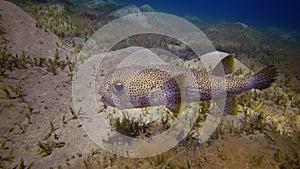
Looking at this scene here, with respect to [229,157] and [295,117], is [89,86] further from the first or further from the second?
[295,117]

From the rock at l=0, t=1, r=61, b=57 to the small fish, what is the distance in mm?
5072

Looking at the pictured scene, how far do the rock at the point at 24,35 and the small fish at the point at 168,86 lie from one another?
507cm

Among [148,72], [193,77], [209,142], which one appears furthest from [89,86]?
[209,142]

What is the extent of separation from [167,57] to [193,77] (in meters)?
6.50

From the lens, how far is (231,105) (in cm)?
456

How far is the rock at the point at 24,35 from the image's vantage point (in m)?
7.68

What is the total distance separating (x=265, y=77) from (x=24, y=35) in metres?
8.52

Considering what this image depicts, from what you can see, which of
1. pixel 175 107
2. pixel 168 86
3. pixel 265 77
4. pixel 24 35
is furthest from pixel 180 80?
pixel 24 35

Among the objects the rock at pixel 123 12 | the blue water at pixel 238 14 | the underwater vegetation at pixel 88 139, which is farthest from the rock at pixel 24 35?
the blue water at pixel 238 14

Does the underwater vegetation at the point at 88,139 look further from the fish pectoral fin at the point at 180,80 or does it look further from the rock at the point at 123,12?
the rock at the point at 123,12

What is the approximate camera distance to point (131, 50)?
29.4 feet

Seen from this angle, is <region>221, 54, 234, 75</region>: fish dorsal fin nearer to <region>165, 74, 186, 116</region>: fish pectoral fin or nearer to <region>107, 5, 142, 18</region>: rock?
<region>165, 74, 186, 116</region>: fish pectoral fin

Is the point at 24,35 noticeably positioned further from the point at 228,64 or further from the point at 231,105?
the point at 231,105

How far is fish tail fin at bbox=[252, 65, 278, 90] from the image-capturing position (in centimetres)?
427
